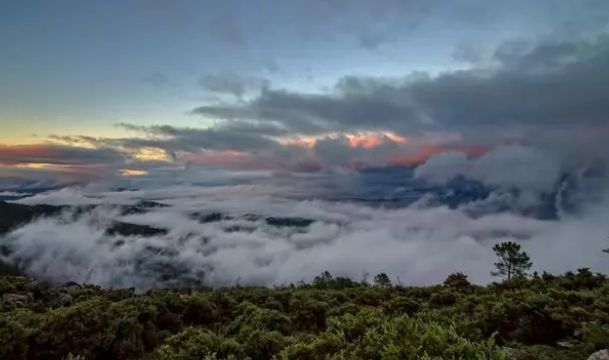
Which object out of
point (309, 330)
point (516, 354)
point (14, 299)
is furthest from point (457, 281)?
point (14, 299)

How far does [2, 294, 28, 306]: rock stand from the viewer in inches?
1193

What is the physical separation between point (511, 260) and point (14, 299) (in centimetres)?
5964

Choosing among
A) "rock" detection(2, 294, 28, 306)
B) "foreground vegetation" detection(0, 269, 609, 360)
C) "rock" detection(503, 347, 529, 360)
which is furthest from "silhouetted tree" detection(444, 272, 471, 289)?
"rock" detection(2, 294, 28, 306)

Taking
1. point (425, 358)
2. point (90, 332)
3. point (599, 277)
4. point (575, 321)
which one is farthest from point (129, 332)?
point (599, 277)

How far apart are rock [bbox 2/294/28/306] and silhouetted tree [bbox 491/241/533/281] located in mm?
57194

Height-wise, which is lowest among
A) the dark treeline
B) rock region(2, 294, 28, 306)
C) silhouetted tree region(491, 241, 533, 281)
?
silhouetted tree region(491, 241, 533, 281)

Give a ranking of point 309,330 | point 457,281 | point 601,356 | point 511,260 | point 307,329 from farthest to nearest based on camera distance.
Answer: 1. point 511,260
2. point 457,281
3. point 307,329
4. point 309,330
5. point 601,356

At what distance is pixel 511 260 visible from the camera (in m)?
61.9

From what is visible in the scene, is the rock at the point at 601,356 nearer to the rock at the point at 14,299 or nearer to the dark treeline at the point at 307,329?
the dark treeline at the point at 307,329

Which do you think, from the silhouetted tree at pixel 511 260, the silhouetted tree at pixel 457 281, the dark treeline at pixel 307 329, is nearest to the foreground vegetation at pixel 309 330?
the dark treeline at pixel 307 329

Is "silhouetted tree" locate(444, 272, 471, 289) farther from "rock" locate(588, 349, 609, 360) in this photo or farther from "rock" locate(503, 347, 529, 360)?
"rock" locate(588, 349, 609, 360)

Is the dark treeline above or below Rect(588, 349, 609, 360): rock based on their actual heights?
below

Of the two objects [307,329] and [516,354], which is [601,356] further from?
[307,329]

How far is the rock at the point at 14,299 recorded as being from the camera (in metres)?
30.3
